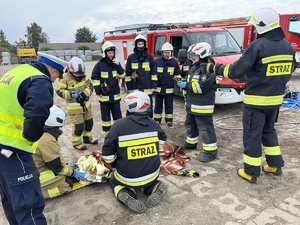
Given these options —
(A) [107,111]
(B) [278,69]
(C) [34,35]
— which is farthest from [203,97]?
(C) [34,35]

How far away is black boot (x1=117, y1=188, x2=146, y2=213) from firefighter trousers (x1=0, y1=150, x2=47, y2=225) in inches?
44.0

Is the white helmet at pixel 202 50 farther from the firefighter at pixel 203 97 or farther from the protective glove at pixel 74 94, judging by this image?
the protective glove at pixel 74 94

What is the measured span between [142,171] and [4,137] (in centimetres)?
168

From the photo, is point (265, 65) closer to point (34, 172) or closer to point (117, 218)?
point (117, 218)

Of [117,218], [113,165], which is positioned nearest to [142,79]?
[113,165]

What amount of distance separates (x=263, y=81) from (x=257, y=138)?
0.79 metres

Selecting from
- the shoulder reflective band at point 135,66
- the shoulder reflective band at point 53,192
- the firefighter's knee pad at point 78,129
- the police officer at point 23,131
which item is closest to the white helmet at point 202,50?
the shoulder reflective band at point 135,66

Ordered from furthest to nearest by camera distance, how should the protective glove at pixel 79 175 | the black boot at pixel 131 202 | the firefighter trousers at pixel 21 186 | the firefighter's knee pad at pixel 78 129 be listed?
1. the firefighter's knee pad at pixel 78 129
2. the protective glove at pixel 79 175
3. the black boot at pixel 131 202
4. the firefighter trousers at pixel 21 186

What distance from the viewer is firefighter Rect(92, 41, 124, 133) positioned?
5796 millimetres

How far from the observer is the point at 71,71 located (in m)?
5.23

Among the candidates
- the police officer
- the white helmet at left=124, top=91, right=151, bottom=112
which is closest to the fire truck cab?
the white helmet at left=124, top=91, right=151, bottom=112

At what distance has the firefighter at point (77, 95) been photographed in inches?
206

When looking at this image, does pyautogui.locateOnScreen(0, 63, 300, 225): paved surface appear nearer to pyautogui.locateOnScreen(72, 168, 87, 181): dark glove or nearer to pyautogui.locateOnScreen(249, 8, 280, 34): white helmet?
pyautogui.locateOnScreen(72, 168, 87, 181): dark glove

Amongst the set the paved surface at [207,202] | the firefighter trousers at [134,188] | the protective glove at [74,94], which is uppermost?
the protective glove at [74,94]
